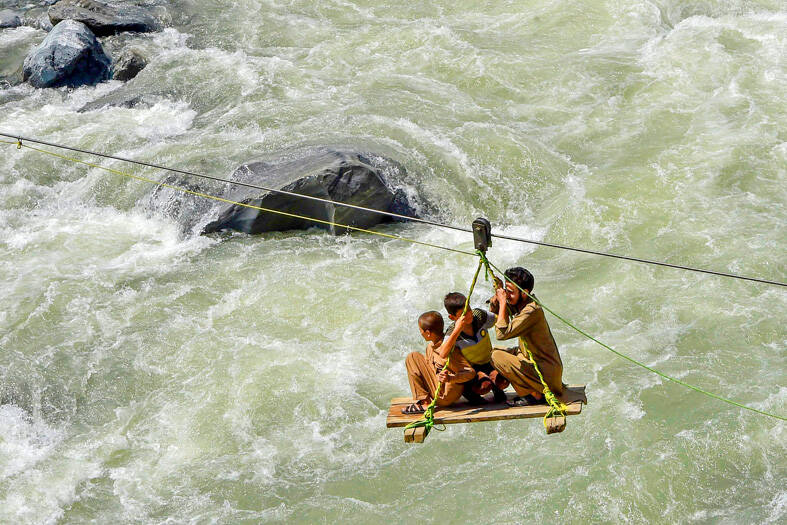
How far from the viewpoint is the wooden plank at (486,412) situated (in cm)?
593

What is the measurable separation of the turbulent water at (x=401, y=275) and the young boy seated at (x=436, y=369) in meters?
1.40

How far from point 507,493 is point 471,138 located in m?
5.97

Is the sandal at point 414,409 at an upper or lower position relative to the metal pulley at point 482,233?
lower

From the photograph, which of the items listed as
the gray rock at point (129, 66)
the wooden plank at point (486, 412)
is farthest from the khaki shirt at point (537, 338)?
the gray rock at point (129, 66)

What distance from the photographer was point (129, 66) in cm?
1471

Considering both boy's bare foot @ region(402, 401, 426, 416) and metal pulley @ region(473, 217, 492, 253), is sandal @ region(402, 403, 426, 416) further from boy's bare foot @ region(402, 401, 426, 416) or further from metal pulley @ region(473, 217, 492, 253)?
metal pulley @ region(473, 217, 492, 253)

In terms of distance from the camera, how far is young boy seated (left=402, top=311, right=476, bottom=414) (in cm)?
584

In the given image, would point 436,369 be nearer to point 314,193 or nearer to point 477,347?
point 477,347

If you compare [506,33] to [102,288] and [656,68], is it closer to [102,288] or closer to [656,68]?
[656,68]

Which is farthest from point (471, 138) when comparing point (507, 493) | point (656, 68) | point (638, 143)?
point (507, 493)

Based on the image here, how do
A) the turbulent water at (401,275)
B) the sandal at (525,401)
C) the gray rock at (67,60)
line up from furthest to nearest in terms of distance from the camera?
the gray rock at (67,60)
the turbulent water at (401,275)
the sandal at (525,401)

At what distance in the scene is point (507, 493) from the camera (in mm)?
A: 7164

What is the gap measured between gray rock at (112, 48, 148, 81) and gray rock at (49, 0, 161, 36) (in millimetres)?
1292

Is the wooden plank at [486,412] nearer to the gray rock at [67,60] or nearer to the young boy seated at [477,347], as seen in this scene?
the young boy seated at [477,347]
